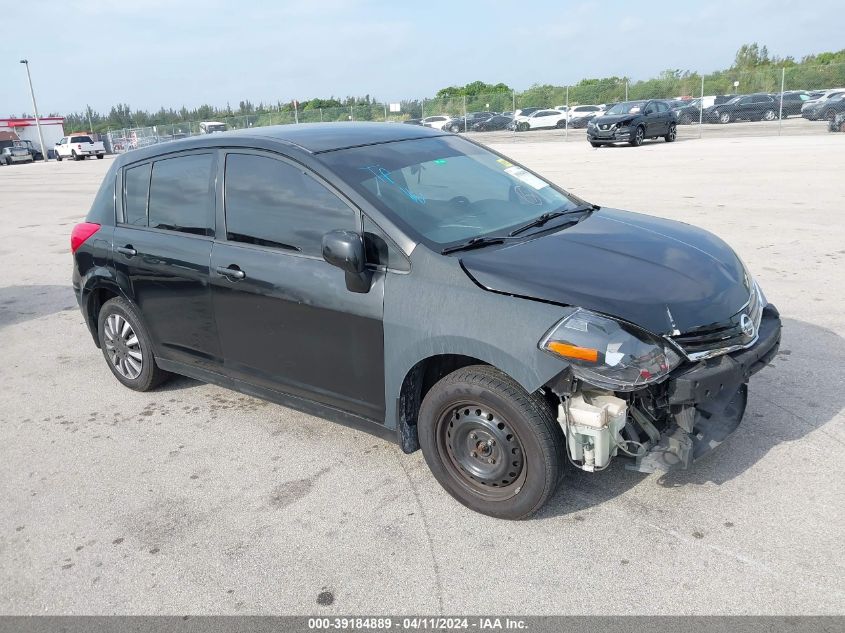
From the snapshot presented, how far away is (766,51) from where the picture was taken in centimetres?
6475

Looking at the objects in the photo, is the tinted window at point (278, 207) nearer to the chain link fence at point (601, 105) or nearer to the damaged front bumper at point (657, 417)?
the damaged front bumper at point (657, 417)

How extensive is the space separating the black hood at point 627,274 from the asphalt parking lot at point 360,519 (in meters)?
0.92

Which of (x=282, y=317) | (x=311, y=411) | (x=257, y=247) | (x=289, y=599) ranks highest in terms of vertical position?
(x=257, y=247)

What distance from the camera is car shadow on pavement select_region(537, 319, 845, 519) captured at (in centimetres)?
354

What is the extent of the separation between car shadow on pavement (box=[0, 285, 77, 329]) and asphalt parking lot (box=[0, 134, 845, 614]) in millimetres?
2190

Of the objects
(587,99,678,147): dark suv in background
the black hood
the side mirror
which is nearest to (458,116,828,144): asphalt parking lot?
(587,99,678,147): dark suv in background

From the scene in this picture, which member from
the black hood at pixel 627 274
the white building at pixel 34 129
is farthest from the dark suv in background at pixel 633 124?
the white building at pixel 34 129

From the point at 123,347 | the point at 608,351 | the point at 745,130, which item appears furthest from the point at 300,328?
the point at 745,130

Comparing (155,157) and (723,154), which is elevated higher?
(155,157)

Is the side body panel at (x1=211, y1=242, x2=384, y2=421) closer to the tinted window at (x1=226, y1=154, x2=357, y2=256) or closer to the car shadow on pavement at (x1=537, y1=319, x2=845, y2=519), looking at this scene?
the tinted window at (x1=226, y1=154, x2=357, y2=256)

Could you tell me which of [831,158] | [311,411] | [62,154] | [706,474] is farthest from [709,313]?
[62,154]

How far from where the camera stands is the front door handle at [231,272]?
4043mm

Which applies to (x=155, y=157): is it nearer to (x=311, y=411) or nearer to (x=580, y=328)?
(x=311, y=411)

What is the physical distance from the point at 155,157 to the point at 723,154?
18198mm
